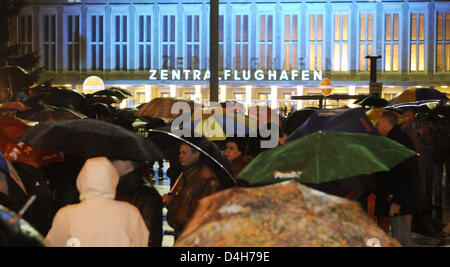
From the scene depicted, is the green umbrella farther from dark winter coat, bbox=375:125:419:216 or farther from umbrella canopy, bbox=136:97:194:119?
umbrella canopy, bbox=136:97:194:119

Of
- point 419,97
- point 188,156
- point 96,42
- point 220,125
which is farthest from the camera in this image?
point 96,42

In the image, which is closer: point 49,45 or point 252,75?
point 252,75

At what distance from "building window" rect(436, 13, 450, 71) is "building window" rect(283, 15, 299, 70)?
31.9ft

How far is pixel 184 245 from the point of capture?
2.36m

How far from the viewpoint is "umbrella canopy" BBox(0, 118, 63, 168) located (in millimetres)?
6148

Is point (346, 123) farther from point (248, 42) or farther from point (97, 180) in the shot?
point (248, 42)

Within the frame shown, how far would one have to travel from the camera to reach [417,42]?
161 ft

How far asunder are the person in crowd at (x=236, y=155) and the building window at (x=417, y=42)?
4463 cm

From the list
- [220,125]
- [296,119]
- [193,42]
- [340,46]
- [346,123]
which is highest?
[193,42]

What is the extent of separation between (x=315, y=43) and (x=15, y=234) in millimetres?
48265

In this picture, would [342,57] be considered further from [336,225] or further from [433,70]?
[336,225]

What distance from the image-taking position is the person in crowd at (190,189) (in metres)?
4.83

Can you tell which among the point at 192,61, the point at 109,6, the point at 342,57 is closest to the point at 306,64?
the point at 342,57

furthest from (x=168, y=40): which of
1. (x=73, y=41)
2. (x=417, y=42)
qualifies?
(x=417, y=42)
